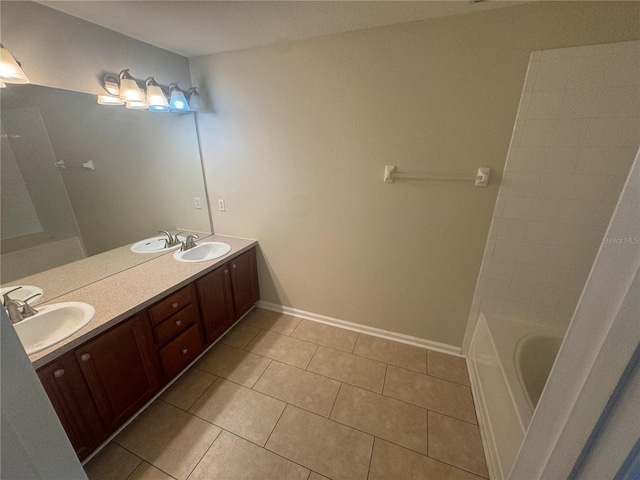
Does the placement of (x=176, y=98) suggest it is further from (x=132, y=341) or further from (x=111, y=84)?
(x=132, y=341)

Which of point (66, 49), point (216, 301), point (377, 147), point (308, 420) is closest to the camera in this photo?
point (66, 49)

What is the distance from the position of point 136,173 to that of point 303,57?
152 cm

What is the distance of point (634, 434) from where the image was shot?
0.37 metres

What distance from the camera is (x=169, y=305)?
1583 millimetres

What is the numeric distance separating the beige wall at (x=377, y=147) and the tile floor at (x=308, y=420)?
0.41 m

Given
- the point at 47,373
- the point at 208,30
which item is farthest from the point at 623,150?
the point at 47,373

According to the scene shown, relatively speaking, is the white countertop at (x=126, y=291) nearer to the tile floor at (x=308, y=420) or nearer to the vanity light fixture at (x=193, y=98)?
the tile floor at (x=308, y=420)

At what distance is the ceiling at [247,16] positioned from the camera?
51.5 inches

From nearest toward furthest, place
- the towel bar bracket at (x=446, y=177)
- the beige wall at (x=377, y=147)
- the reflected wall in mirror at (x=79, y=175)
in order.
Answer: the reflected wall in mirror at (x=79, y=175), the beige wall at (x=377, y=147), the towel bar bracket at (x=446, y=177)

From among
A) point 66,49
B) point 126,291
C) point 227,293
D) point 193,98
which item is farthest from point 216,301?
point 66,49

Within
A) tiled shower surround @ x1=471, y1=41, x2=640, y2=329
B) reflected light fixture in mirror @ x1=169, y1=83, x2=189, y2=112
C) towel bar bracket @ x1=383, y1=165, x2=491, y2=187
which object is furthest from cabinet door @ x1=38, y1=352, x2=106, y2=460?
tiled shower surround @ x1=471, y1=41, x2=640, y2=329

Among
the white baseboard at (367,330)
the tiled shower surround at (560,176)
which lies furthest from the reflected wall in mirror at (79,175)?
the tiled shower surround at (560,176)

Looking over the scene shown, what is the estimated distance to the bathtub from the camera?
46.4 inches

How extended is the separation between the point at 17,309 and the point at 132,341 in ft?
1.70
